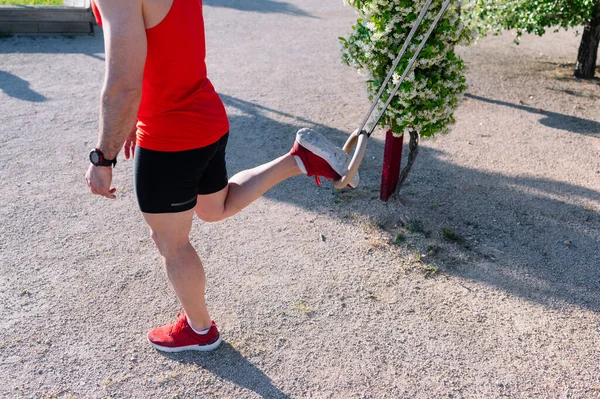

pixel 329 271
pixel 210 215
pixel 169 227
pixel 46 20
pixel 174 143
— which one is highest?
pixel 174 143

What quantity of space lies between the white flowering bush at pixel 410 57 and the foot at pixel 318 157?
0.92 metres

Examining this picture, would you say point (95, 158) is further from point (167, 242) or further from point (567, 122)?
point (567, 122)

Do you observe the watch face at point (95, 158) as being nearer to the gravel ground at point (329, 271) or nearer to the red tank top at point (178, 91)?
the red tank top at point (178, 91)

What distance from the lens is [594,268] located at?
3.66m

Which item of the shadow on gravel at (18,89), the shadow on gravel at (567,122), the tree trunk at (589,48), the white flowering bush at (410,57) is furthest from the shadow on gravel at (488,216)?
the tree trunk at (589,48)

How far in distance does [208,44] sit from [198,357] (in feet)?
19.8

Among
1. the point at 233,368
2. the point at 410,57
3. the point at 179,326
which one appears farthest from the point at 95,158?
the point at 410,57

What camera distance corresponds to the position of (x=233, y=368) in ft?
9.53

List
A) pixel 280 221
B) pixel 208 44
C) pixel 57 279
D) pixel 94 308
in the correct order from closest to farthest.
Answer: pixel 94 308 → pixel 57 279 → pixel 280 221 → pixel 208 44

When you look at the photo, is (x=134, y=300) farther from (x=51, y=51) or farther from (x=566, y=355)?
(x=51, y=51)

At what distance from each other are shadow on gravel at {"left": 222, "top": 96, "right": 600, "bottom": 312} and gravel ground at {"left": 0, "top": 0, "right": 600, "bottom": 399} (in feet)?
0.04

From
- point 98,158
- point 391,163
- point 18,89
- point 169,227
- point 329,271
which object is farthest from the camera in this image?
point 18,89

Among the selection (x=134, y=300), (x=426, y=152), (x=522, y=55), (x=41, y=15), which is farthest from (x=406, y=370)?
(x=41, y=15)

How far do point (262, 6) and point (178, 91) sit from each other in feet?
27.5
